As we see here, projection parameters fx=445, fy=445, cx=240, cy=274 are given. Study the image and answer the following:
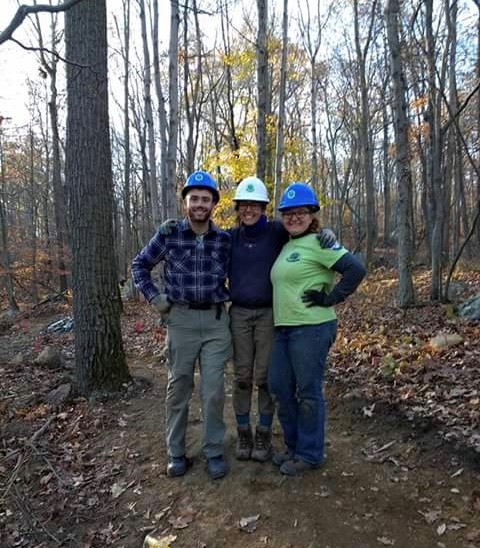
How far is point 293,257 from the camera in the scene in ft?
11.1

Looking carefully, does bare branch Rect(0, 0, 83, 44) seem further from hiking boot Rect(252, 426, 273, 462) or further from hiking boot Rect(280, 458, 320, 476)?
hiking boot Rect(280, 458, 320, 476)

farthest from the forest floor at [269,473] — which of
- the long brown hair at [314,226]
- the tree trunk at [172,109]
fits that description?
the tree trunk at [172,109]

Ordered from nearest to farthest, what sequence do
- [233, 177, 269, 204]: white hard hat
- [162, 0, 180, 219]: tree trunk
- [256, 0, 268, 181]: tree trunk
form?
[233, 177, 269, 204]: white hard hat < [256, 0, 268, 181]: tree trunk < [162, 0, 180, 219]: tree trunk

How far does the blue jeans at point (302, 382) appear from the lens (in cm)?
335

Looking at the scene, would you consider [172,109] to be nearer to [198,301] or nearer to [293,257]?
[198,301]

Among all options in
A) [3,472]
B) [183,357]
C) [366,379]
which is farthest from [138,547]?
[366,379]

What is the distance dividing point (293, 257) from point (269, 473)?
5.74 ft

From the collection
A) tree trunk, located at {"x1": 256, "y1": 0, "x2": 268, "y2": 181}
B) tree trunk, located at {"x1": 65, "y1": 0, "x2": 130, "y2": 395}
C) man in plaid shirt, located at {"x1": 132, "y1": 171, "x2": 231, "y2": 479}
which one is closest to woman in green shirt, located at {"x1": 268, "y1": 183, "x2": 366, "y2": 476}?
man in plaid shirt, located at {"x1": 132, "y1": 171, "x2": 231, "y2": 479}

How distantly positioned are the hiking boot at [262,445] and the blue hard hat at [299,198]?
1847 millimetres

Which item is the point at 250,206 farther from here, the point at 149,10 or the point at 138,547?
the point at 149,10

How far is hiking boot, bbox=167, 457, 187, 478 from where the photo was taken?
3.68 metres

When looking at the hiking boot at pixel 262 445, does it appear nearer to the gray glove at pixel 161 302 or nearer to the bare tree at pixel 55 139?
the gray glove at pixel 161 302

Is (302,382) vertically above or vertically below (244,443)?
above

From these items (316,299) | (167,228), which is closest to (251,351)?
(316,299)
